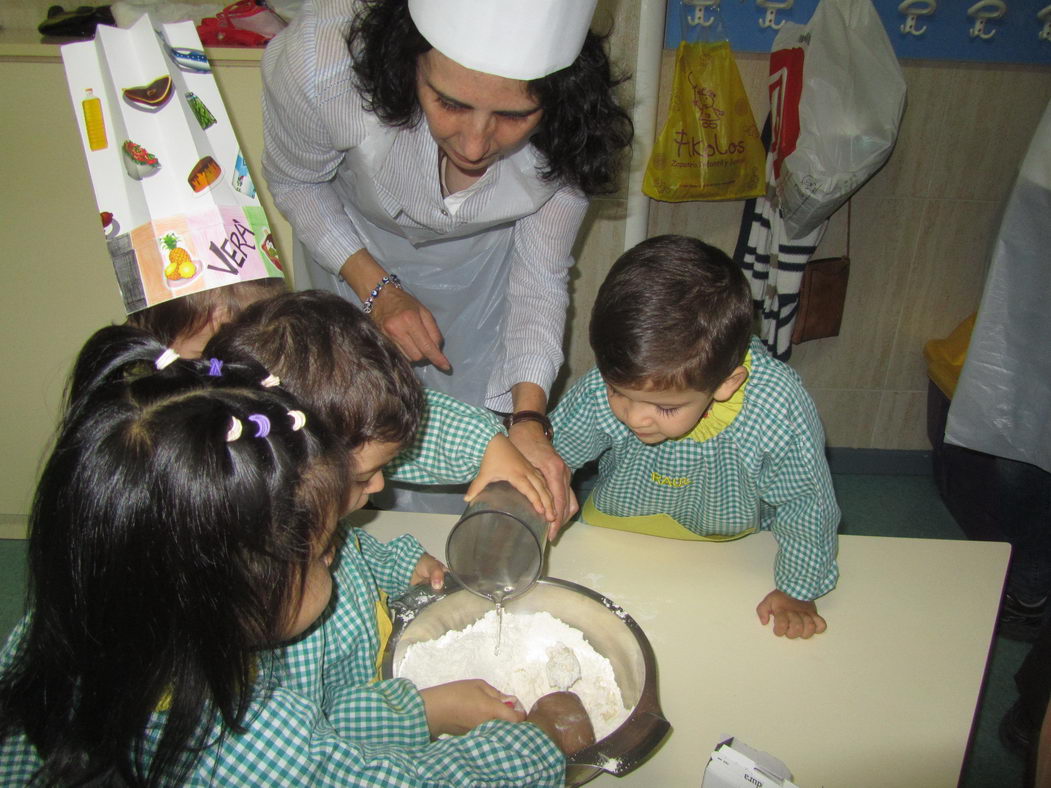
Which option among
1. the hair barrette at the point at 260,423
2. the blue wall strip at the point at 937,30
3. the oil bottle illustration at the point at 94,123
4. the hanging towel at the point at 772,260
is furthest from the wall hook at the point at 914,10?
the hair barrette at the point at 260,423

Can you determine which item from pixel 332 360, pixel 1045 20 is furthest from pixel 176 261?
pixel 1045 20

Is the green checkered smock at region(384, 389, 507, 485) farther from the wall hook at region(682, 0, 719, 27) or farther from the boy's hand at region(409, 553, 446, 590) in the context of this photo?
the wall hook at region(682, 0, 719, 27)

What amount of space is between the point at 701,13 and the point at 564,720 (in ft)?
5.49

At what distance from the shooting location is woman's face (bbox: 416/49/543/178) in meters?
0.94

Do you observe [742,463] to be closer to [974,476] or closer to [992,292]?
[992,292]

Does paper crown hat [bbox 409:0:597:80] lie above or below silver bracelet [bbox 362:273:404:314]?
above

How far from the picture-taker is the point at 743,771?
66cm

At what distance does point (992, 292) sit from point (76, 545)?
1848 mm

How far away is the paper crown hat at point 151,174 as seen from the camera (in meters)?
0.86

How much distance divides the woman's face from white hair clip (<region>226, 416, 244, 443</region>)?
22.7 inches

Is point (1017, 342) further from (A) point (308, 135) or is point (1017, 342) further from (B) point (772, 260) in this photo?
(A) point (308, 135)

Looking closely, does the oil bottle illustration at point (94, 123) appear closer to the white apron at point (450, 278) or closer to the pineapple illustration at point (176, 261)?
the pineapple illustration at point (176, 261)

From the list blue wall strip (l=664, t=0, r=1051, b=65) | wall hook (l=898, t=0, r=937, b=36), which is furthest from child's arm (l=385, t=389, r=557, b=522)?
wall hook (l=898, t=0, r=937, b=36)

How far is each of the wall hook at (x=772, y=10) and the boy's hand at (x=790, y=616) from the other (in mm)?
1494
